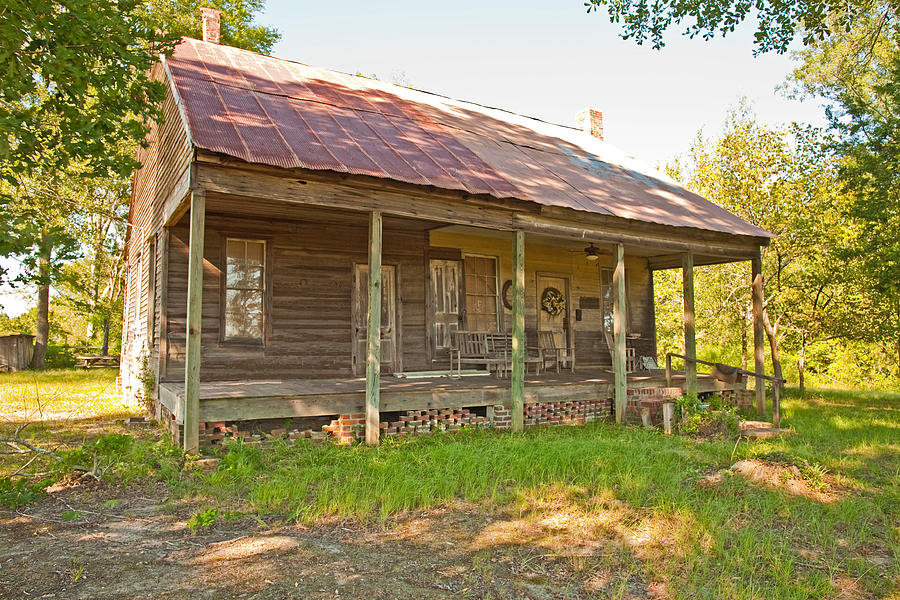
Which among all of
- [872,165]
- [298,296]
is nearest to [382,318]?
[298,296]

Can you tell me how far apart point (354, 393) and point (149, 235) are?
20.0 feet

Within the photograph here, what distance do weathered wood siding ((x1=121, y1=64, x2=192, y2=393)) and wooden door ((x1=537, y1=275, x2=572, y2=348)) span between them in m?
7.32

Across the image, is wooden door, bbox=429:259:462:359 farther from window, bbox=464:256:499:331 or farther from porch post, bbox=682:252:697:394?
porch post, bbox=682:252:697:394

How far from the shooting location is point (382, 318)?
11203 millimetres

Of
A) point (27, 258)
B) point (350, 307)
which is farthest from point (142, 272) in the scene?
point (27, 258)

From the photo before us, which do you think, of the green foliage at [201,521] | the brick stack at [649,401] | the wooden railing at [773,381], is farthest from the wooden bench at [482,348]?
the green foliage at [201,521]

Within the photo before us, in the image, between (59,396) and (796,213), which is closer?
(59,396)

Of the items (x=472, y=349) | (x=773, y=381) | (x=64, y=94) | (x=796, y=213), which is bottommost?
(x=773, y=381)

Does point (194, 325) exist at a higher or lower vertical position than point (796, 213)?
lower

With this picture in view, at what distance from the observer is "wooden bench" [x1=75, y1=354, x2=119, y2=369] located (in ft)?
72.0

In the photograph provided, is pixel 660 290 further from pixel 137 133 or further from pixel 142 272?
pixel 137 133

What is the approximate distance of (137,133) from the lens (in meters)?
8.23

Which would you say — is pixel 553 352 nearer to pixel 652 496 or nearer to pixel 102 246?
pixel 652 496

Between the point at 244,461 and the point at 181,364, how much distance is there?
3758 millimetres
